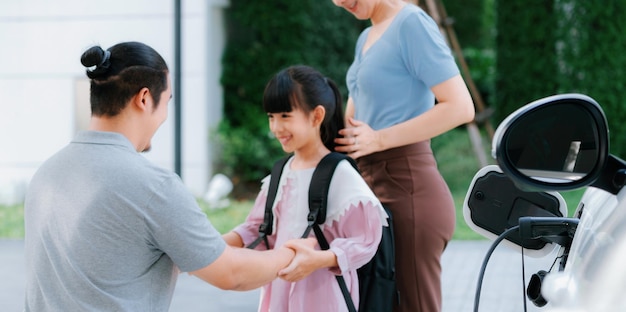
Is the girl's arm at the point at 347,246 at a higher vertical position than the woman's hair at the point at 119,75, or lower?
lower

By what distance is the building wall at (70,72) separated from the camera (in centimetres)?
1091

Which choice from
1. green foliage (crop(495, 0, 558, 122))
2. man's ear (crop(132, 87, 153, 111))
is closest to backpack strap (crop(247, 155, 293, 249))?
man's ear (crop(132, 87, 153, 111))

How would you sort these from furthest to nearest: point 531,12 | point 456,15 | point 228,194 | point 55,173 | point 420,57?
point 456,15 → point 531,12 → point 228,194 → point 420,57 → point 55,173

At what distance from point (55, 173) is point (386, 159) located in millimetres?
1193

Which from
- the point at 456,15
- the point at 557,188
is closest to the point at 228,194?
the point at 557,188

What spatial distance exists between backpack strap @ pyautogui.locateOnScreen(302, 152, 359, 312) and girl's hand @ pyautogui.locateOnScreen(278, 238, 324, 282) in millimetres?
143

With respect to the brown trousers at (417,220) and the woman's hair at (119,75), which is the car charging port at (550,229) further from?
the brown trousers at (417,220)

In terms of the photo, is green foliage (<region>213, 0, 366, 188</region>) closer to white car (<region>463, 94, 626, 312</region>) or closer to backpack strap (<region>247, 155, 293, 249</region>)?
backpack strap (<region>247, 155, 293, 249</region>)

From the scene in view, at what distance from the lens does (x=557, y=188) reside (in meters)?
1.35

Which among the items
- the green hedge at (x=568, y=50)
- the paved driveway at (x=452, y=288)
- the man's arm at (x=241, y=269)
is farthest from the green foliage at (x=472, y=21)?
the man's arm at (x=241, y=269)

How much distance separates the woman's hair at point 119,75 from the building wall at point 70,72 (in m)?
8.74

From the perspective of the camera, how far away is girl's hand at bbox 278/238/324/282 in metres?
2.53

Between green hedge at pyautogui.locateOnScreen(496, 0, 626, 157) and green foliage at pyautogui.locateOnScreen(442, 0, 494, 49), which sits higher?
green hedge at pyautogui.locateOnScreen(496, 0, 626, 157)

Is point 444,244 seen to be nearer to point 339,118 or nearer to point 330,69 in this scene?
point 339,118
